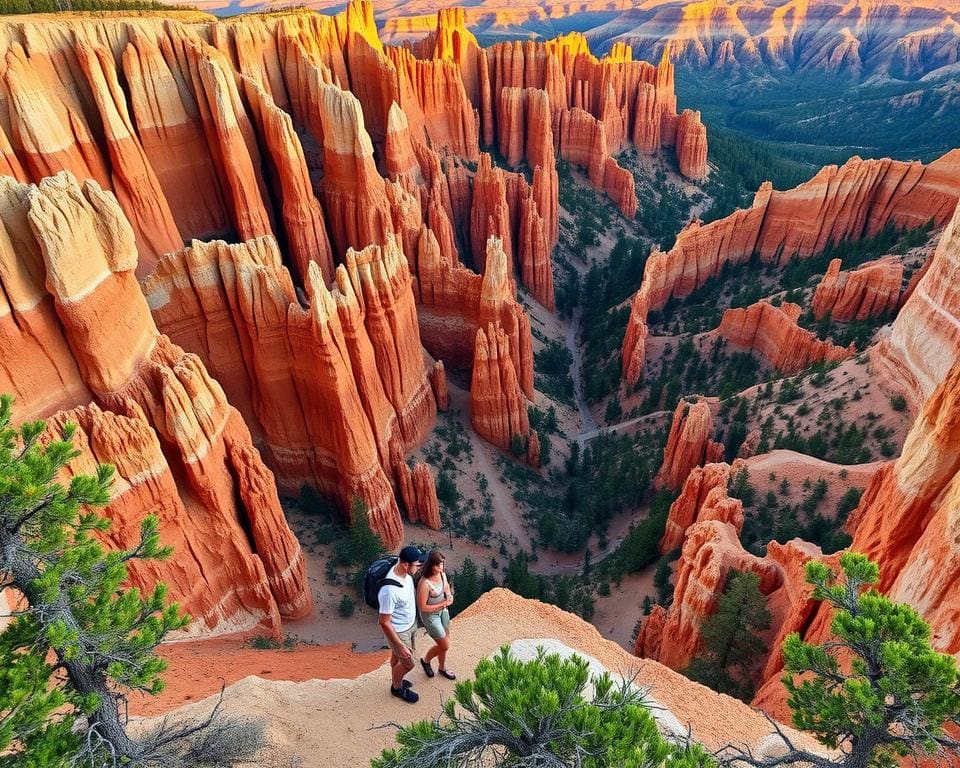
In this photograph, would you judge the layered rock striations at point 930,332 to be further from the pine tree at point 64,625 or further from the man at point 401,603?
the pine tree at point 64,625

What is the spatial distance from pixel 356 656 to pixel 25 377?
11.4 meters

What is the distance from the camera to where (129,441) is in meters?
14.3

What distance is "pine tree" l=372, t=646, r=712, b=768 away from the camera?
19.2 ft

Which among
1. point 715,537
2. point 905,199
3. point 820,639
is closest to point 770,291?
point 905,199

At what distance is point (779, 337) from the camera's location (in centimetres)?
3303

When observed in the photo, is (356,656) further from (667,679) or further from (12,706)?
(12,706)

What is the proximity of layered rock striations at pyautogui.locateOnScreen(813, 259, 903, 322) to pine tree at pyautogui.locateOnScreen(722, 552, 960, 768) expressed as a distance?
2953 centimetres

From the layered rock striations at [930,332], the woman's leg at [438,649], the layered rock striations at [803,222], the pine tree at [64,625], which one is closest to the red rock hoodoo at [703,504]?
the layered rock striations at [930,332]

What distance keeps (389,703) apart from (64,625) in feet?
18.2

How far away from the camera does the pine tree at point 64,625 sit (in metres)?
6.23

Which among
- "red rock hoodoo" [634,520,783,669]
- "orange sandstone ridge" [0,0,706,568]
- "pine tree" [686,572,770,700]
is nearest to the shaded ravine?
"orange sandstone ridge" [0,0,706,568]

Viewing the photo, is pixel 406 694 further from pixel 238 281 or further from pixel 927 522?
pixel 238 281

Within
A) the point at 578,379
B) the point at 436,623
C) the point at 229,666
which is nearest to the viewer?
the point at 436,623

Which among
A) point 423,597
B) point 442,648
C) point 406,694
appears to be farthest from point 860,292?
point 406,694
